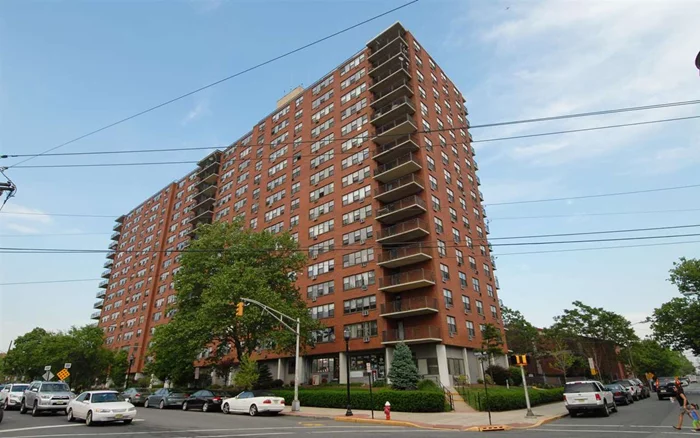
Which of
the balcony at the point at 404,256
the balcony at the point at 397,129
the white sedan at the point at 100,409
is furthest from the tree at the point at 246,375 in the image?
the balcony at the point at 397,129

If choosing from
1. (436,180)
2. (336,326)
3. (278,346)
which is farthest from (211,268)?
(436,180)

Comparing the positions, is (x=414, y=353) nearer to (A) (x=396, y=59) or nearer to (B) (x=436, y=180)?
(B) (x=436, y=180)

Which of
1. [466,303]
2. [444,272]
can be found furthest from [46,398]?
[466,303]

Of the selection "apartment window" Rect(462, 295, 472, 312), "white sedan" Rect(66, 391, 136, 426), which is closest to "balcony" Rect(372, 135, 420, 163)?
"apartment window" Rect(462, 295, 472, 312)

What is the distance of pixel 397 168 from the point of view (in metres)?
39.6

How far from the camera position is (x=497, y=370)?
128 ft

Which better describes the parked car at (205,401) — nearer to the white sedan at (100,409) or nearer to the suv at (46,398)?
the suv at (46,398)

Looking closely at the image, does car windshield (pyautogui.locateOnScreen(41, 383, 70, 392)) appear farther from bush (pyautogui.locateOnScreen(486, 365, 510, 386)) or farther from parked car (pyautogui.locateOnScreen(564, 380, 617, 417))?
bush (pyautogui.locateOnScreen(486, 365, 510, 386))

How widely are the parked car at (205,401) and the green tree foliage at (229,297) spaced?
13.2 ft

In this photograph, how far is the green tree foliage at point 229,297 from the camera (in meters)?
31.8

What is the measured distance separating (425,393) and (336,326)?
1703 cm

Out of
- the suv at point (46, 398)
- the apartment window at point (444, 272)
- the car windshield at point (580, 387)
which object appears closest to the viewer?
the car windshield at point (580, 387)

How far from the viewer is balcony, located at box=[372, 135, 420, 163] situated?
40219 millimetres

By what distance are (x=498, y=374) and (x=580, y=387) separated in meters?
18.7
